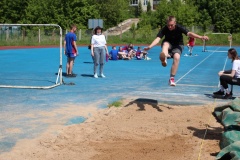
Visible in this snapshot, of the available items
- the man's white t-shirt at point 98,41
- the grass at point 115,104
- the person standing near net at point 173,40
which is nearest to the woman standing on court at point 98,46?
the man's white t-shirt at point 98,41

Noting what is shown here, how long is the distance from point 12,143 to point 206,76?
36.4 feet

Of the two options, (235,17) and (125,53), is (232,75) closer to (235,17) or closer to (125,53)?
(125,53)

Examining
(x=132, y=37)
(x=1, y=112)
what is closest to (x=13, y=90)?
(x=1, y=112)

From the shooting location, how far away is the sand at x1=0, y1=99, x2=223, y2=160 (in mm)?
5590

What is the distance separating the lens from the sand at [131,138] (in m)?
5.59

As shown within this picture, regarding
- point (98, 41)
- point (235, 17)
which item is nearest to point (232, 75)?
point (98, 41)

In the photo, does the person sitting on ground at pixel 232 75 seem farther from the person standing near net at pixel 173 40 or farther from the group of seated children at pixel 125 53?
the group of seated children at pixel 125 53

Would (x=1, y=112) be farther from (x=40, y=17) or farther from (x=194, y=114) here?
(x=40, y=17)

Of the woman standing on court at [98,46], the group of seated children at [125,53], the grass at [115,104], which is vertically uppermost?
the woman standing on court at [98,46]

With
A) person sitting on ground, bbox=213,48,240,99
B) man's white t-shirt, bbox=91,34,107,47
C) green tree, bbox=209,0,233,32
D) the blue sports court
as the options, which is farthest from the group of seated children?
green tree, bbox=209,0,233,32

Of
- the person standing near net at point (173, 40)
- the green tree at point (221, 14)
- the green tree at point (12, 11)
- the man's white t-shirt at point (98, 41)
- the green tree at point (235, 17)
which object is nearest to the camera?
the person standing near net at point (173, 40)

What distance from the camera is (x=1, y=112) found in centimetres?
827

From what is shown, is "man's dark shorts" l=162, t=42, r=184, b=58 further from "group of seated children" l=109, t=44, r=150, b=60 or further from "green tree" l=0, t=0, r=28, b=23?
"green tree" l=0, t=0, r=28, b=23

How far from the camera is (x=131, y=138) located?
6.50 meters
